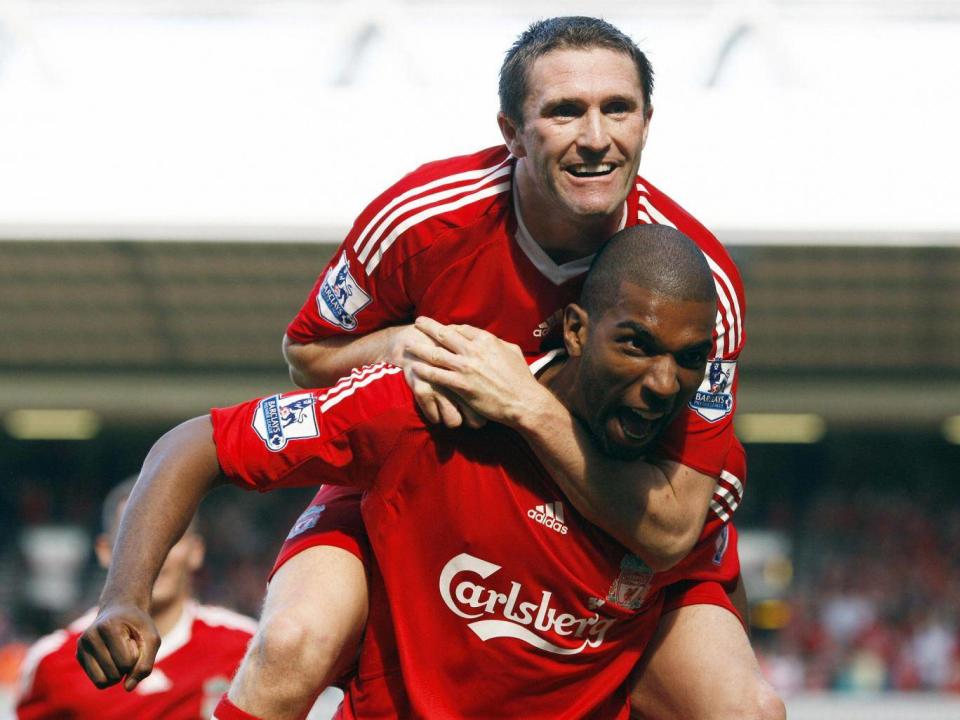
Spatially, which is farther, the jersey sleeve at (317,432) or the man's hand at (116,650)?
the jersey sleeve at (317,432)

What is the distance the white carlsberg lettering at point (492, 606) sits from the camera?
340 cm

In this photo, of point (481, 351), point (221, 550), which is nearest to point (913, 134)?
point (221, 550)

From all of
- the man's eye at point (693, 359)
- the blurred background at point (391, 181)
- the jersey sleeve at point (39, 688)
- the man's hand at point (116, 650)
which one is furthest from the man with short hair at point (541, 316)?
the blurred background at point (391, 181)

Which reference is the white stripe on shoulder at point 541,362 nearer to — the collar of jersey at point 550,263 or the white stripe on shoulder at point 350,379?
the collar of jersey at point 550,263

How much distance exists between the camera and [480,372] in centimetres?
320

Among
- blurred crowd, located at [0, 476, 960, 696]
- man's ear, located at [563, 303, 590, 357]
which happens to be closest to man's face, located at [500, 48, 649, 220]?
man's ear, located at [563, 303, 590, 357]

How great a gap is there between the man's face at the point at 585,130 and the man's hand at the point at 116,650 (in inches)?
54.0

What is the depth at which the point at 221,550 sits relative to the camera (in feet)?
57.1

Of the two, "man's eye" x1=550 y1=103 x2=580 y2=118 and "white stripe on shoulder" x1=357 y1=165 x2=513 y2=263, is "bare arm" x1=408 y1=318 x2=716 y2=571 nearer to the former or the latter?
"white stripe on shoulder" x1=357 y1=165 x2=513 y2=263

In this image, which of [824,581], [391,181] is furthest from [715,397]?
[824,581]

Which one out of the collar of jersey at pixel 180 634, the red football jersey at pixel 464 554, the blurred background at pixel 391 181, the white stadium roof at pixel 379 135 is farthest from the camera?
the blurred background at pixel 391 181

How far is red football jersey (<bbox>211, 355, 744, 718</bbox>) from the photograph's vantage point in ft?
10.8

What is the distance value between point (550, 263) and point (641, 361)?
0.50 meters

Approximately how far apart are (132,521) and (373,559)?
2.34ft
